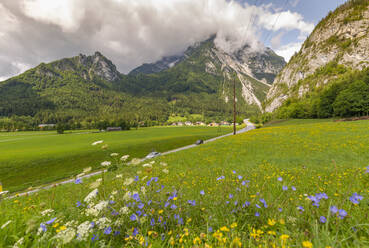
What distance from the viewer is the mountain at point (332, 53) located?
340 feet

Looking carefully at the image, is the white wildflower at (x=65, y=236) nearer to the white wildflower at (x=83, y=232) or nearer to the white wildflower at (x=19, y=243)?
the white wildflower at (x=83, y=232)

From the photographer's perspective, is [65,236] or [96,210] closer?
[65,236]

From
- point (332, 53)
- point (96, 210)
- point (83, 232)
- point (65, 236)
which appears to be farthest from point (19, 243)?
point (332, 53)

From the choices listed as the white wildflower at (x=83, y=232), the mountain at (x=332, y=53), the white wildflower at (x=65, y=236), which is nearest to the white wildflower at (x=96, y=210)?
the white wildflower at (x=83, y=232)

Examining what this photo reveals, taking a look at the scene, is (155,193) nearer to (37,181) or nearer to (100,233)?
(100,233)

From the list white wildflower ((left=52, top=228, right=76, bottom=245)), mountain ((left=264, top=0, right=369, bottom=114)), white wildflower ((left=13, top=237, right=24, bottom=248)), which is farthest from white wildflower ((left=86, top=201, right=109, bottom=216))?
mountain ((left=264, top=0, right=369, bottom=114))

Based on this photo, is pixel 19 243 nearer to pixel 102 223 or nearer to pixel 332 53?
pixel 102 223

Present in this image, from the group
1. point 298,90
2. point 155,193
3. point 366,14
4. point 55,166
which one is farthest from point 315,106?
point 366,14

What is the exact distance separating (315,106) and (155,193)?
92.1 meters

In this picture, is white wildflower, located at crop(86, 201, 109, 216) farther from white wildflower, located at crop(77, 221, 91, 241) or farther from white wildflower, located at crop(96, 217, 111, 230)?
white wildflower, located at crop(77, 221, 91, 241)

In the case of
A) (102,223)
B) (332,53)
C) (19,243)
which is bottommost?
(102,223)

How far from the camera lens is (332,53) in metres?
120

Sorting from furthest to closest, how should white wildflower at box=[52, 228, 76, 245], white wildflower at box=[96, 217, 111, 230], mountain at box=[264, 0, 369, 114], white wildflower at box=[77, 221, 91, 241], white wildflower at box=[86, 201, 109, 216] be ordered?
1. mountain at box=[264, 0, 369, 114]
2. white wildflower at box=[86, 201, 109, 216]
3. white wildflower at box=[96, 217, 111, 230]
4. white wildflower at box=[77, 221, 91, 241]
5. white wildflower at box=[52, 228, 76, 245]

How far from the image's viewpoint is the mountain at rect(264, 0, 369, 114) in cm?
10375
